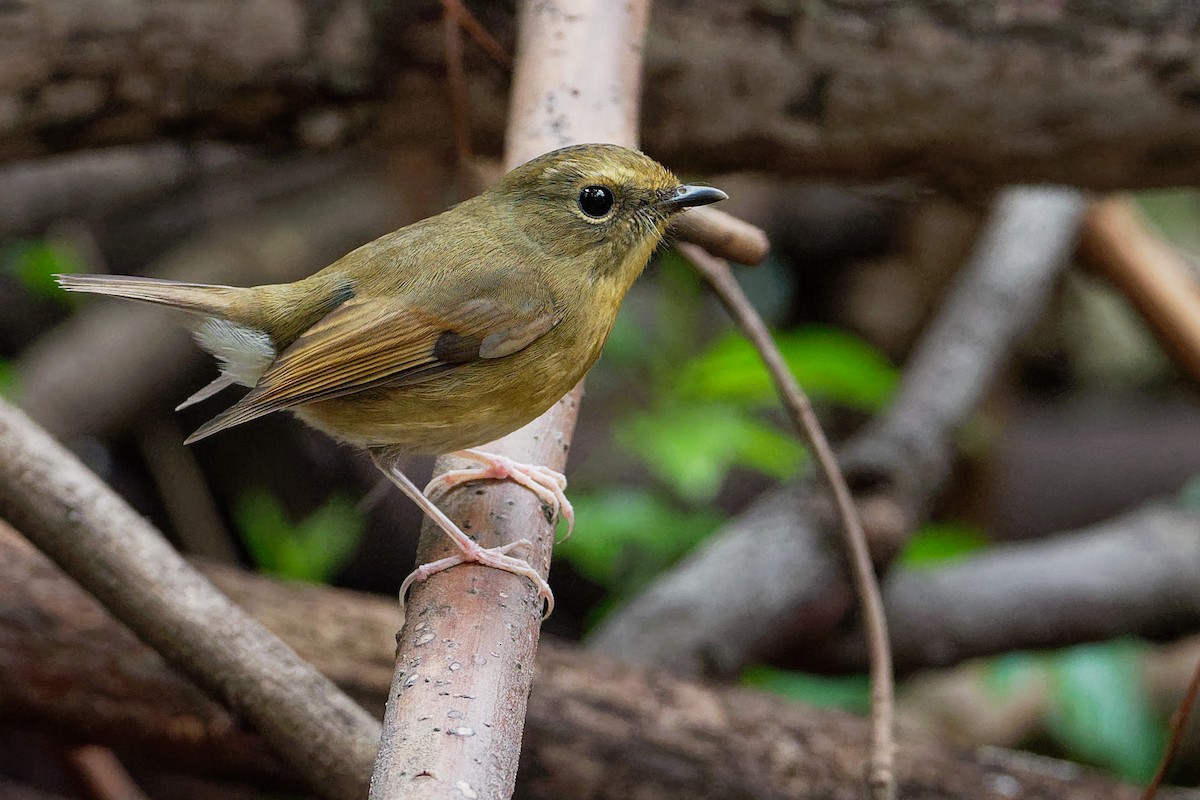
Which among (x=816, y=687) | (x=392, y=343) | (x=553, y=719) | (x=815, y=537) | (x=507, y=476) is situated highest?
(x=815, y=537)

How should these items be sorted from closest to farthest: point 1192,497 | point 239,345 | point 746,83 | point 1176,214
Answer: point 239,345 < point 746,83 < point 1192,497 < point 1176,214

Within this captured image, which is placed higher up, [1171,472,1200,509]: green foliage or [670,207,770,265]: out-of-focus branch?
[1171,472,1200,509]: green foliage

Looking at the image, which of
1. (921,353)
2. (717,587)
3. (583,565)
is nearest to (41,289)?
(583,565)

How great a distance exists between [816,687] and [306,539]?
2.13 meters

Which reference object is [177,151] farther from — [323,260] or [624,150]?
[624,150]

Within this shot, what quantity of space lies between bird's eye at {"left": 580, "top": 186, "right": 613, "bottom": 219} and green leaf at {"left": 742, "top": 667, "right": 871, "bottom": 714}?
2445mm

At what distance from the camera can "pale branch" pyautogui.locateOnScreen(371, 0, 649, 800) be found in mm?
1674

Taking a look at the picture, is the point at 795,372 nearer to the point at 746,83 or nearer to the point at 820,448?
the point at 746,83

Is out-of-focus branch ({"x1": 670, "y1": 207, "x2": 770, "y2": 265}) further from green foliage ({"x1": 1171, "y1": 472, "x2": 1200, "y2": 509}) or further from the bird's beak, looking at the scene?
green foliage ({"x1": 1171, "y1": 472, "x2": 1200, "y2": 509})

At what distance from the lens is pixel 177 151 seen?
6289mm

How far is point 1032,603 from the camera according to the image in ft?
14.6

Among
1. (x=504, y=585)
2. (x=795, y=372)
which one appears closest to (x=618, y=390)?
(x=795, y=372)

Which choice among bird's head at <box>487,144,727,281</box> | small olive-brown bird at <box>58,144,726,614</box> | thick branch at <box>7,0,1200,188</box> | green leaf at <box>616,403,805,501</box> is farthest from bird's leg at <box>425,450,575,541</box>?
green leaf at <box>616,403,805,501</box>

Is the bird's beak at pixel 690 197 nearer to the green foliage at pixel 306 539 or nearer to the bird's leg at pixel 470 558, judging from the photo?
the bird's leg at pixel 470 558
